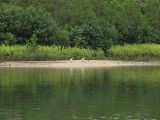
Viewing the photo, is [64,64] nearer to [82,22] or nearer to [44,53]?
[44,53]

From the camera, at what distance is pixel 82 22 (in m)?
89.0

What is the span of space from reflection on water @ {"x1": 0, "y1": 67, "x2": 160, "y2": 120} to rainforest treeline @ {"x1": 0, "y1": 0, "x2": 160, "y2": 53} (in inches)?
1132

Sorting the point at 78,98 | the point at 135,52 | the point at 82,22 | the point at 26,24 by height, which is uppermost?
the point at 82,22

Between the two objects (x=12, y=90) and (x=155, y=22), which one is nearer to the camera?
(x=12, y=90)

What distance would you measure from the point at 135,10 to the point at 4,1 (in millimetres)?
20366

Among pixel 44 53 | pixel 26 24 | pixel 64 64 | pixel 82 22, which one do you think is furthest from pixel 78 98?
pixel 82 22

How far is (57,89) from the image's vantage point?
1604 inches

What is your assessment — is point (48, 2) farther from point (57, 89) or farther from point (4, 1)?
point (57, 89)

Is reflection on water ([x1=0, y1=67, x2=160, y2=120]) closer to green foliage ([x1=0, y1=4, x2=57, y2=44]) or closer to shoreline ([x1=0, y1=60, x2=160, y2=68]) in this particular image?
shoreline ([x1=0, y1=60, x2=160, y2=68])

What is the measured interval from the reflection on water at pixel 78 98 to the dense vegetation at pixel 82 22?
2872 cm

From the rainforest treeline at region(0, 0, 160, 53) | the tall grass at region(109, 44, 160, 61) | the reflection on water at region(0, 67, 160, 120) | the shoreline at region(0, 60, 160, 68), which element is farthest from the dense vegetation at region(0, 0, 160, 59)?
the reflection on water at region(0, 67, 160, 120)

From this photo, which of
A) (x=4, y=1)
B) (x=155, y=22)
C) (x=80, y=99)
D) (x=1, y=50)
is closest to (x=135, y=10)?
(x=155, y=22)

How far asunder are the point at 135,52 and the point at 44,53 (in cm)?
1478

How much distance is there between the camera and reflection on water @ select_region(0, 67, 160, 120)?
28.3 m
